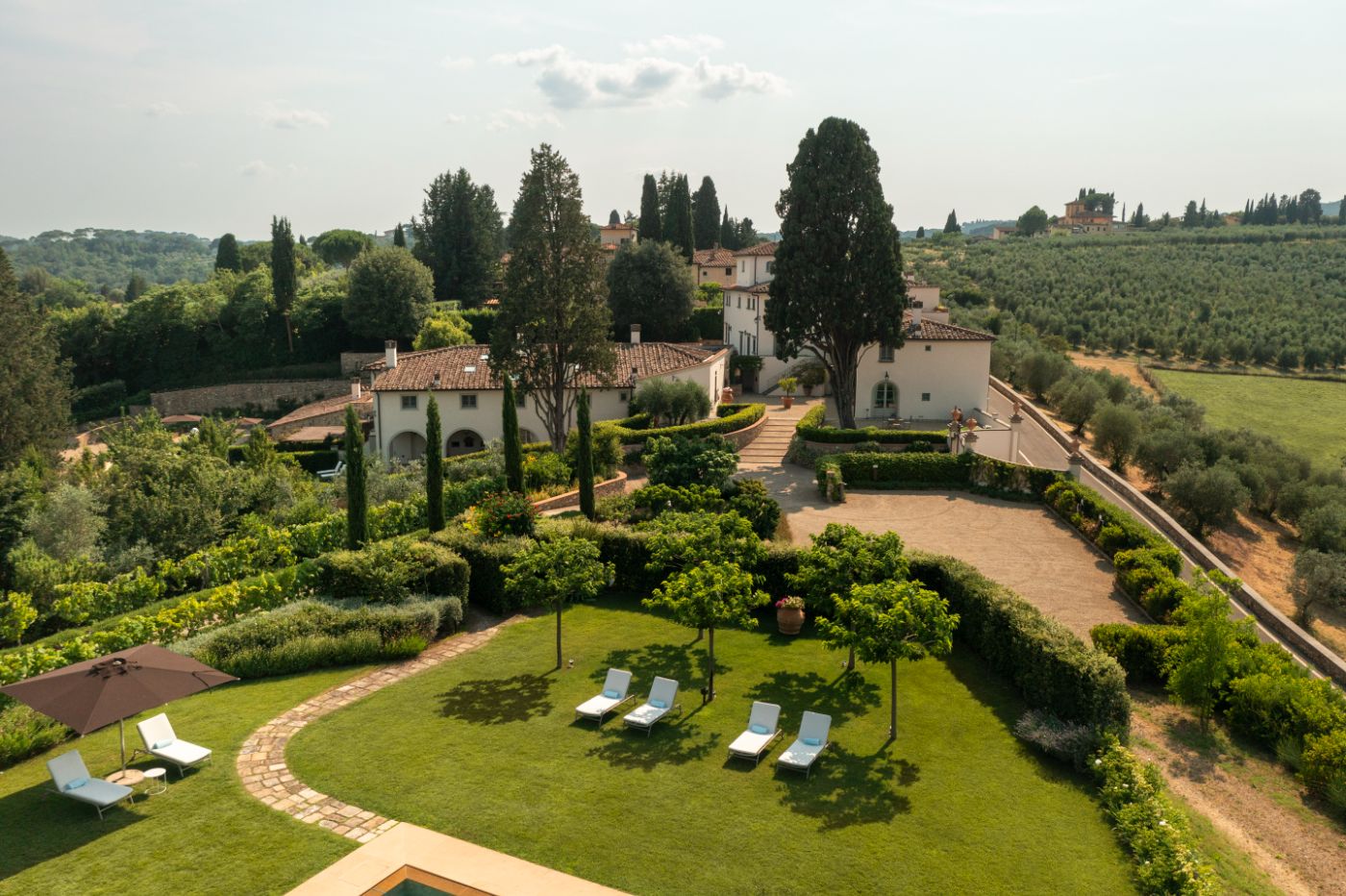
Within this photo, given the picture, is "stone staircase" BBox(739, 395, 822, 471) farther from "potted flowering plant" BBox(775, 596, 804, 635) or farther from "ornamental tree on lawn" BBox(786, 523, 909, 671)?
"ornamental tree on lawn" BBox(786, 523, 909, 671)

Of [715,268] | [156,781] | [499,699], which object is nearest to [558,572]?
[499,699]

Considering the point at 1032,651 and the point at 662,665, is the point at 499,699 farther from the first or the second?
the point at 1032,651

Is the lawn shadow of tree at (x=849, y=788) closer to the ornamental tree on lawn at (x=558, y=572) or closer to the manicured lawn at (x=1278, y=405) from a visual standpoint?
the ornamental tree on lawn at (x=558, y=572)

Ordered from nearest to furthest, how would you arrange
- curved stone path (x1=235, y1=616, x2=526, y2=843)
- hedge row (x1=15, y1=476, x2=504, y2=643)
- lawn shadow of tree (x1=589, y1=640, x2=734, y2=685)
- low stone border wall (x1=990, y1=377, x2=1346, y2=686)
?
curved stone path (x1=235, y1=616, x2=526, y2=843) → lawn shadow of tree (x1=589, y1=640, x2=734, y2=685) → low stone border wall (x1=990, y1=377, x2=1346, y2=686) → hedge row (x1=15, y1=476, x2=504, y2=643)

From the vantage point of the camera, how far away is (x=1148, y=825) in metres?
11.1

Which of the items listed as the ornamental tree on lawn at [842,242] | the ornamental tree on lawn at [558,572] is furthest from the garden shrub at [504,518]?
the ornamental tree on lawn at [842,242]

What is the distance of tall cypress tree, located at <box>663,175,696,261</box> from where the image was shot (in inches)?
2869

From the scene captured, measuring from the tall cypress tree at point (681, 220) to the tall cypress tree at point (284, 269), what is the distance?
3252 cm

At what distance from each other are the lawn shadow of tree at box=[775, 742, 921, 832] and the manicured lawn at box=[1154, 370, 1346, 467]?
43.9 metres

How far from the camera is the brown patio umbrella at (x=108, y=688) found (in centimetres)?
1139

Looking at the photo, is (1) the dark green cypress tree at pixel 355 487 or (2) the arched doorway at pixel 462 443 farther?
(2) the arched doorway at pixel 462 443

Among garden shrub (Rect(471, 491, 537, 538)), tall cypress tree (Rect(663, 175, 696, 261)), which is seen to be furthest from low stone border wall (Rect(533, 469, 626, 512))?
tall cypress tree (Rect(663, 175, 696, 261))

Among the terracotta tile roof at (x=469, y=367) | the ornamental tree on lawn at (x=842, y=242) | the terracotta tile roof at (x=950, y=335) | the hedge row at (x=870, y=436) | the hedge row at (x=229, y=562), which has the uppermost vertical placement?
the ornamental tree on lawn at (x=842, y=242)

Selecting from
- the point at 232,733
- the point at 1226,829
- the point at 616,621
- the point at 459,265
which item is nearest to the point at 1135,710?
the point at 1226,829
